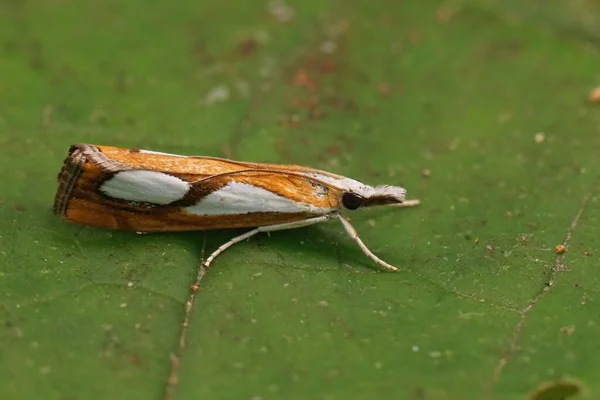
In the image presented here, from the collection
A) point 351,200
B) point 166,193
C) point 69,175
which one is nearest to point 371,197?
point 351,200

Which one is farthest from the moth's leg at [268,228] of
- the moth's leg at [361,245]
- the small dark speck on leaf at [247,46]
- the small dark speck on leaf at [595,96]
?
the small dark speck on leaf at [595,96]

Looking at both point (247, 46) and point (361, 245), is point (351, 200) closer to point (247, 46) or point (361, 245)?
point (361, 245)

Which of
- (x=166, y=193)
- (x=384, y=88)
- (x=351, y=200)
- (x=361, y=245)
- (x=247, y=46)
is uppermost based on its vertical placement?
(x=247, y=46)

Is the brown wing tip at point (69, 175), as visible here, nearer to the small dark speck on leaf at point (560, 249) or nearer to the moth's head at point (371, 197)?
the moth's head at point (371, 197)

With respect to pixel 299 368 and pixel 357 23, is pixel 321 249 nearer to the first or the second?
pixel 299 368

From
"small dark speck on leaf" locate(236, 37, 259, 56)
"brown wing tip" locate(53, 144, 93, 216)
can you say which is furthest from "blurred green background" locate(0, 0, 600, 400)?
"brown wing tip" locate(53, 144, 93, 216)

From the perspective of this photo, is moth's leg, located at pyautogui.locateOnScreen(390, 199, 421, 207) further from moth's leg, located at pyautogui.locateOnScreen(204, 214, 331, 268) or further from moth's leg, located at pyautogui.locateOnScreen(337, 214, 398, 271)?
moth's leg, located at pyautogui.locateOnScreen(204, 214, 331, 268)

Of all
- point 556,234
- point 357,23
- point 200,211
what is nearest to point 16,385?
point 200,211
